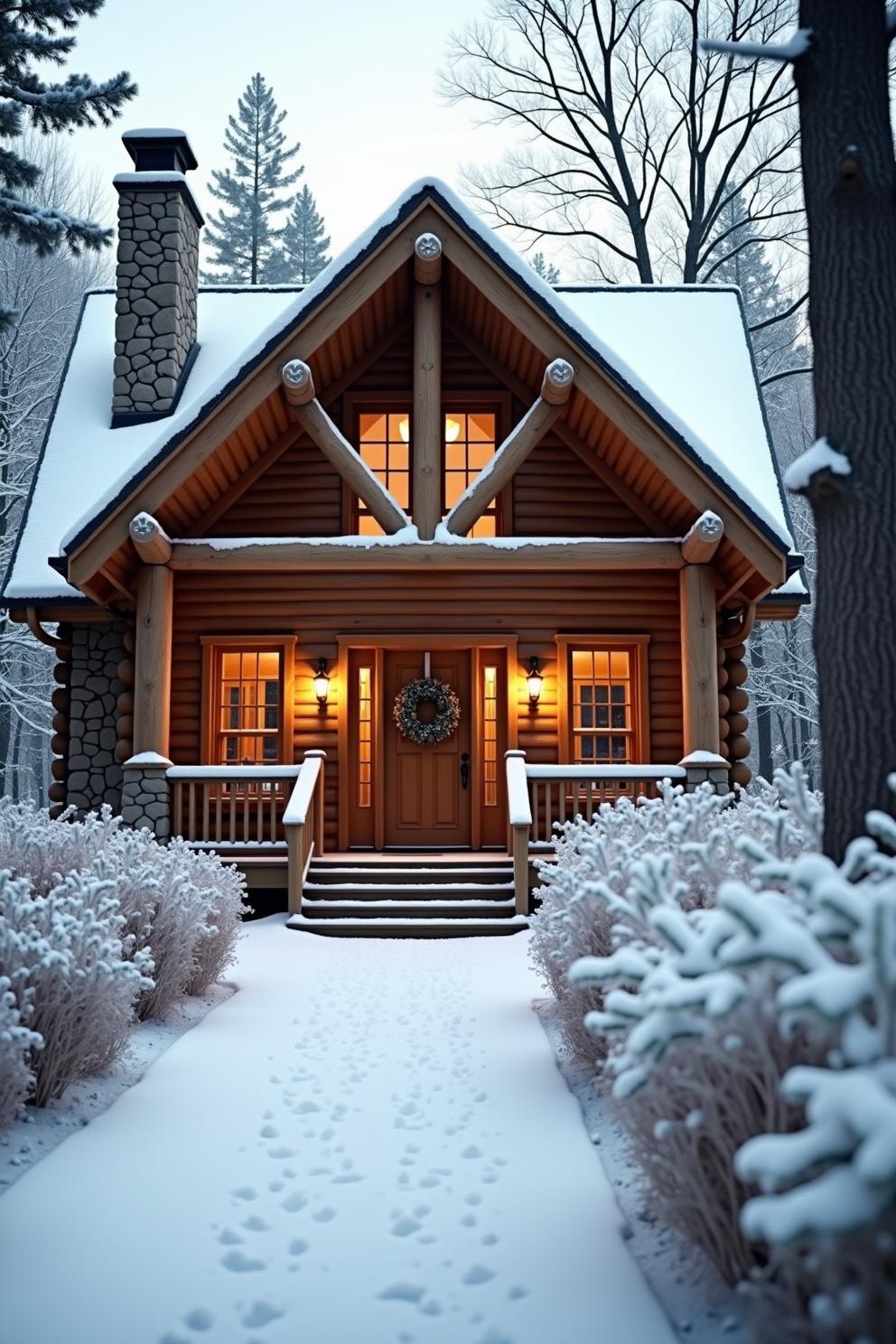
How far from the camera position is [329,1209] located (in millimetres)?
3354

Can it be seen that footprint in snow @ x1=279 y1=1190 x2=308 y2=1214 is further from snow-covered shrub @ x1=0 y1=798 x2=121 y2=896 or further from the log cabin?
the log cabin

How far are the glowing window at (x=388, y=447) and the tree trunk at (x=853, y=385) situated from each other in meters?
8.53

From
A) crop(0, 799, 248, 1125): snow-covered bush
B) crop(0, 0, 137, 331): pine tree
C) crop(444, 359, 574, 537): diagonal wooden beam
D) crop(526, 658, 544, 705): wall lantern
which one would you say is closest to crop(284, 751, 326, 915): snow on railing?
crop(0, 799, 248, 1125): snow-covered bush

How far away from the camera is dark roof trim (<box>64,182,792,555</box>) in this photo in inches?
387

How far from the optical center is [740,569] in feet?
34.0

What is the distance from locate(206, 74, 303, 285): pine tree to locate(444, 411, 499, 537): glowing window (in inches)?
974

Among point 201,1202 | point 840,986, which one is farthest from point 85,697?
point 840,986

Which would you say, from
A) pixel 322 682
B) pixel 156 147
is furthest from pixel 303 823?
pixel 156 147

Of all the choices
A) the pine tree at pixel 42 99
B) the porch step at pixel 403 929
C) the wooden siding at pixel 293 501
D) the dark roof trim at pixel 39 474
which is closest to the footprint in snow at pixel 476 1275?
the porch step at pixel 403 929

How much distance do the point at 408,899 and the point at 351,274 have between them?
20.6ft

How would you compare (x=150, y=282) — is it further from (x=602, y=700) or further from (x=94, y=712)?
(x=602, y=700)

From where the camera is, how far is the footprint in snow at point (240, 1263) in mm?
2943

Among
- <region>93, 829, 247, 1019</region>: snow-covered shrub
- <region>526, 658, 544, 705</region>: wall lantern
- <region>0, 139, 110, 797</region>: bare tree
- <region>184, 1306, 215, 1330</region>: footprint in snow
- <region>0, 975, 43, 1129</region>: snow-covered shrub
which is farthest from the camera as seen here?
<region>0, 139, 110, 797</region>: bare tree

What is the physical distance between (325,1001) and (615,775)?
4363 mm
